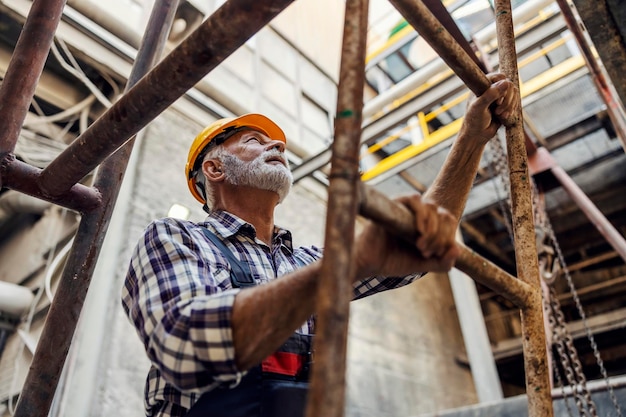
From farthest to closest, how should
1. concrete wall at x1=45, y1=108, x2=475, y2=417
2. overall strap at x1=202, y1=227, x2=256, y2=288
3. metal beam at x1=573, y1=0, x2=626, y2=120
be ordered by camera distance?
1. concrete wall at x1=45, y1=108, x2=475, y2=417
2. metal beam at x1=573, y1=0, x2=626, y2=120
3. overall strap at x1=202, y1=227, x2=256, y2=288

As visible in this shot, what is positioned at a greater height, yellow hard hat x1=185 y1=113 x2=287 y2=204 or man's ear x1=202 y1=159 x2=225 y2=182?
yellow hard hat x1=185 y1=113 x2=287 y2=204

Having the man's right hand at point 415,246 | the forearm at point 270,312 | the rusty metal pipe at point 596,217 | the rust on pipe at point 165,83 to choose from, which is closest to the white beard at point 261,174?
the rust on pipe at point 165,83

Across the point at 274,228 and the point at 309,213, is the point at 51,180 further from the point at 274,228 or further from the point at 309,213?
the point at 309,213

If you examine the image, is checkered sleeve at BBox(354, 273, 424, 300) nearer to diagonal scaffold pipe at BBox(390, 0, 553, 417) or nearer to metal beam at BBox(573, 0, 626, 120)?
diagonal scaffold pipe at BBox(390, 0, 553, 417)

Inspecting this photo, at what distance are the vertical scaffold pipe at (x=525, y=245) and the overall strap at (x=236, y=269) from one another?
76cm

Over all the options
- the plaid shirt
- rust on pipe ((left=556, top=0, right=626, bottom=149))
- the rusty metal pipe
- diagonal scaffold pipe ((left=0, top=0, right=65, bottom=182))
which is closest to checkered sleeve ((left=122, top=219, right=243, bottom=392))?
the plaid shirt

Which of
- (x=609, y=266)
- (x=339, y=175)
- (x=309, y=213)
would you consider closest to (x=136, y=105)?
(x=339, y=175)

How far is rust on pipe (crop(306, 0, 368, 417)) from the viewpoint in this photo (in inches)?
26.3

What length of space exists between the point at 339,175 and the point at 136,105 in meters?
0.71

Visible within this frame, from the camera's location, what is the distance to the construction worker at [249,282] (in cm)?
93

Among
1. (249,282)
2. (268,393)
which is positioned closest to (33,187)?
(249,282)

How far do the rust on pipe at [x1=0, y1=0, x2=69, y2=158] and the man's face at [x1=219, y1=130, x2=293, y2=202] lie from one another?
78cm

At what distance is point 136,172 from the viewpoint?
4.92 m

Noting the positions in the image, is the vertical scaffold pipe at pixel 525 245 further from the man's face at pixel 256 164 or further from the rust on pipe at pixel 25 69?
the rust on pipe at pixel 25 69
